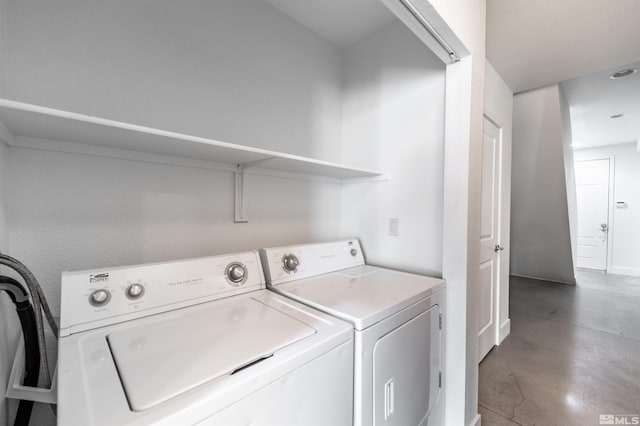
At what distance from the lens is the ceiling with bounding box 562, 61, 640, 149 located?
2.77 meters

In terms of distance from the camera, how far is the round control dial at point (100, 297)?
91 cm

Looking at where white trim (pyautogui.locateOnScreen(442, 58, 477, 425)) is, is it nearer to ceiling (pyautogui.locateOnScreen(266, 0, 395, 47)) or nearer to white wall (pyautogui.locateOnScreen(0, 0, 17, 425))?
ceiling (pyautogui.locateOnScreen(266, 0, 395, 47))

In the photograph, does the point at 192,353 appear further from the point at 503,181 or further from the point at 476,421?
the point at 503,181

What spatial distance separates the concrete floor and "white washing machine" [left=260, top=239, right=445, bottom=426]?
77 cm

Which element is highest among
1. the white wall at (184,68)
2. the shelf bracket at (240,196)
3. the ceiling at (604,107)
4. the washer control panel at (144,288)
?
the ceiling at (604,107)

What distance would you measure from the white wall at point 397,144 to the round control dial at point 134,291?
145 centimetres

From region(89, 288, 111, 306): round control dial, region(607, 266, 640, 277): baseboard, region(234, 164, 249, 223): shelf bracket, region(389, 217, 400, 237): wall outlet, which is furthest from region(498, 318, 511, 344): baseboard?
region(607, 266, 640, 277): baseboard

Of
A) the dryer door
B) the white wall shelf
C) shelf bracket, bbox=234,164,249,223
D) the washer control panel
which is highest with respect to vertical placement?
the white wall shelf

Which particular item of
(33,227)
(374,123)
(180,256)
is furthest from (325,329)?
(374,123)

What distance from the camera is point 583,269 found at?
5637mm

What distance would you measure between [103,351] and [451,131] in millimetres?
1732

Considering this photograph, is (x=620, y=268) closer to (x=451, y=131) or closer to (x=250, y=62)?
(x=451, y=131)

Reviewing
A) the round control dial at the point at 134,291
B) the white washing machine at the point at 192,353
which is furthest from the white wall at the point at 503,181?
the round control dial at the point at 134,291

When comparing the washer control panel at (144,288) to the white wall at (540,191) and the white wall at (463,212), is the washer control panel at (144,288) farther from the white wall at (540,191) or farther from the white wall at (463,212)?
the white wall at (540,191)
